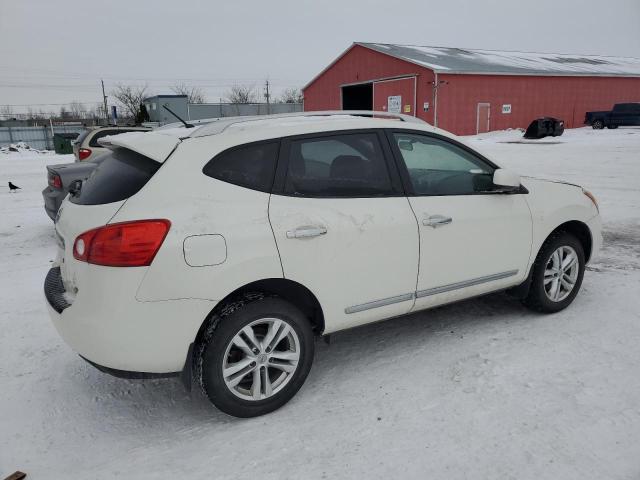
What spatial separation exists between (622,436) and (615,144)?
67.6 ft

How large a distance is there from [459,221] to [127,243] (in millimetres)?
2196

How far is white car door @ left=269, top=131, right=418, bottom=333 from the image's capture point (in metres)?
2.94

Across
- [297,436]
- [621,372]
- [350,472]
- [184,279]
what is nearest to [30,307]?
[184,279]

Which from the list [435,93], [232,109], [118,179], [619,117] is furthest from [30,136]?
[118,179]

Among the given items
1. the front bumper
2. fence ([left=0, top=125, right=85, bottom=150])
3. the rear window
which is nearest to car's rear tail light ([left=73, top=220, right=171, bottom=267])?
the rear window

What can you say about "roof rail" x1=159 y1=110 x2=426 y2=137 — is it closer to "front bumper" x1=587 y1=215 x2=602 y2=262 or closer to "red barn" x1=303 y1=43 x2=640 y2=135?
"front bumper" x1=587 y1=215 x2=602 y2=262

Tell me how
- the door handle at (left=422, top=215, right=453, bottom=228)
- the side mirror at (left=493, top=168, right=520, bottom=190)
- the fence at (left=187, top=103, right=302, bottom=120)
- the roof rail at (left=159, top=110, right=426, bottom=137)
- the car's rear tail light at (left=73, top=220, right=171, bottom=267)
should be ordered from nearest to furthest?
the car's rear tail light at (left=73, top=220, right=171, bottom=267)
the roof rail at (left=159, top=110, right=426, bottom=137)
the door handle at (left=422, top=215, right=453, bottom=228)
the side mirror at (left=493, top=168, right=520, bottom=190)
the fence at (left=187, top=103, right=302, bottom=120)

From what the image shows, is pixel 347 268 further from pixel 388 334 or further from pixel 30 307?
pixel 30 307

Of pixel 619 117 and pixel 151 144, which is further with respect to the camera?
pixel 619 117

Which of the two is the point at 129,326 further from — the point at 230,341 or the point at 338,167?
the point at 338,167

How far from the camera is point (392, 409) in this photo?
300 cm

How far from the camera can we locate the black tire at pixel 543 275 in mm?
4078

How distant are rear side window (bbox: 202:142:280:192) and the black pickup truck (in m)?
32.5

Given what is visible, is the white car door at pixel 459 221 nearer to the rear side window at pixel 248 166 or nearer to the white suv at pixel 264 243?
the white suv at pixel 264 243
